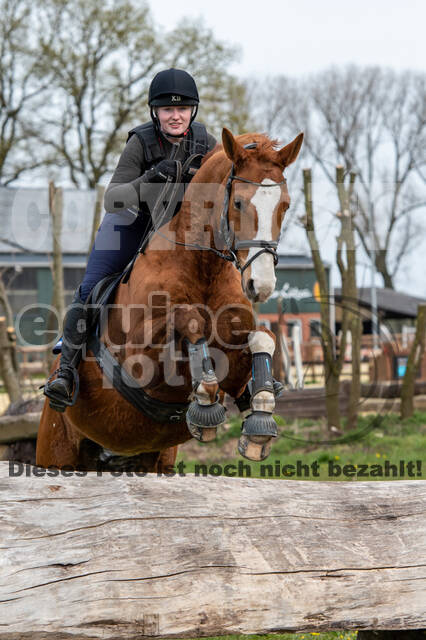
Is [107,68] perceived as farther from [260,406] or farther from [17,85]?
[260,406]

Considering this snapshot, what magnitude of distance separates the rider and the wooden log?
4.46 ft

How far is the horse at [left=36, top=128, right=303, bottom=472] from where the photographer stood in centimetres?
316

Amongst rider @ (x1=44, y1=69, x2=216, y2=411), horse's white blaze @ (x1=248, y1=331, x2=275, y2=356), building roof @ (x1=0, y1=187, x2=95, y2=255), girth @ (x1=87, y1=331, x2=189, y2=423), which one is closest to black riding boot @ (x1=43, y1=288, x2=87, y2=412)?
rider @ (x1=44, y1=69, x2=216, y2=411)

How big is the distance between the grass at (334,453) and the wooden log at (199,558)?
395 centimetres

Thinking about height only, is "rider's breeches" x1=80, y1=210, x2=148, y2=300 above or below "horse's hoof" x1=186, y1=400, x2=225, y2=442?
above

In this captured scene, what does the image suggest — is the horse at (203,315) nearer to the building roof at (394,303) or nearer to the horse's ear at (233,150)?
the horse's ear at (233,150)

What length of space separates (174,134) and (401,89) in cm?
3323

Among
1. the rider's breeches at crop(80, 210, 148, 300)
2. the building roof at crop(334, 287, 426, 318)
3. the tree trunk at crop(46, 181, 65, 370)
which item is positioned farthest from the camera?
the building roof at crop(334, 287, 426, 318)

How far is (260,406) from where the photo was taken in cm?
334

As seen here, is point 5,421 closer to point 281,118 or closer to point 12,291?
point 12,291

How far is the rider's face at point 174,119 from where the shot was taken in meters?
3.84

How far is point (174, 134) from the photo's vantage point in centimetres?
390

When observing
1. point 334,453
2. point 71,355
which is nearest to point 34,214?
point 334,453

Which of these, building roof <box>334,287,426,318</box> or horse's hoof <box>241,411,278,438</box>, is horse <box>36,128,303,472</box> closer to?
horse's hoof <box>241,411,278,438</box>
